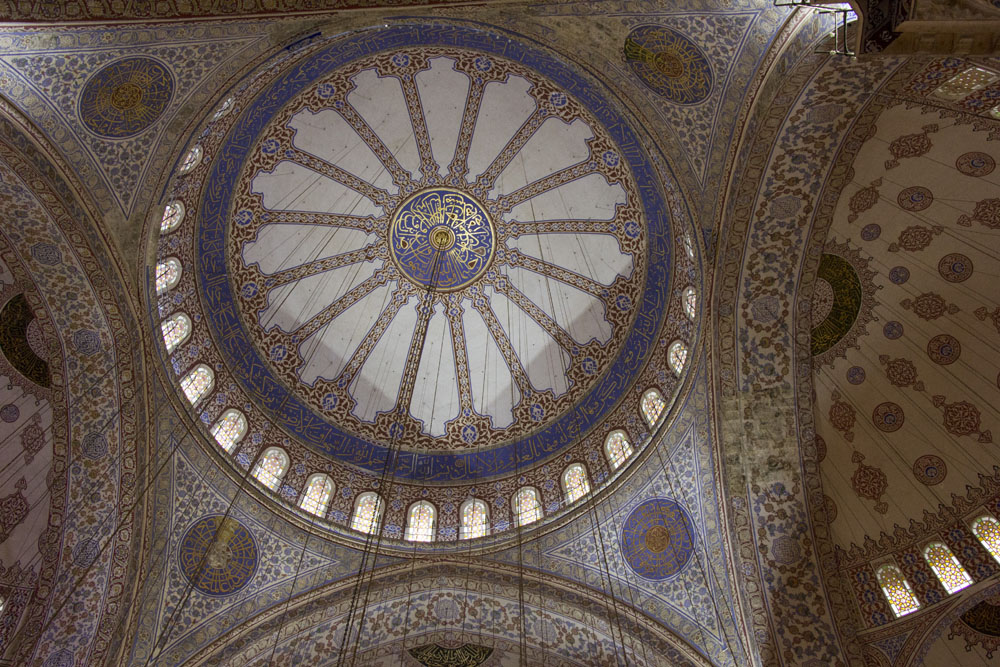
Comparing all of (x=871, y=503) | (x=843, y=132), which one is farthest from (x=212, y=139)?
(x=871, y=503)

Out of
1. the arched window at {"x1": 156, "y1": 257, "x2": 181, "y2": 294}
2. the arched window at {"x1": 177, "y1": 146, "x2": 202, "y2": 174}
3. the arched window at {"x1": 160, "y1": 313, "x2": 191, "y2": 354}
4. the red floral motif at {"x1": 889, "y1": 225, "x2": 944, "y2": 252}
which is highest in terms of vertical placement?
the arched window at {"x1": 177, "y1": 146, "x2": 202, "y2": 174}

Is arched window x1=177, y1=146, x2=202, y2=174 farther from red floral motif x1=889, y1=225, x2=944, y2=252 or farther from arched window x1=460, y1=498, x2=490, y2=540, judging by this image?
red floral motif x1=889, y1=225, x2=944, y2=252

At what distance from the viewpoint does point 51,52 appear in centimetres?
672

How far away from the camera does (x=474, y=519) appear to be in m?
11.0

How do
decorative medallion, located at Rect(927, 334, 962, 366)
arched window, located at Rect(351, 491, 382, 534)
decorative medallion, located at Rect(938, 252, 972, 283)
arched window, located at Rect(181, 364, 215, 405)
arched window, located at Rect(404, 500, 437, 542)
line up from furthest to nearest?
arched window, located at Rect(404, 500, 437, 542), arched window, located at Rect(351, 491, 382, 534), arched window, located at Rect(181, 364, 215, 405), decorative medallion, located at Rect(927, 334, 962, 366), decorative medallion, located at Rect(938, 252, 972, 283)

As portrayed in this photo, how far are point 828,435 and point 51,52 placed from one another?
9.38 metres

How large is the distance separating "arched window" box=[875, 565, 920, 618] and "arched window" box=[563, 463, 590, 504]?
12.6 ft

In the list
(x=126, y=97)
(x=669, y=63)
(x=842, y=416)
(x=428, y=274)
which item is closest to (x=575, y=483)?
(x=842, y=416)

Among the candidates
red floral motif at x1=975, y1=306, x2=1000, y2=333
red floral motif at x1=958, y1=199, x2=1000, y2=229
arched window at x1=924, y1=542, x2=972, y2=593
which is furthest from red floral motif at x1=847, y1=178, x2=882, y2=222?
arched window at x1=924, y1=542, x2=972, y2=593

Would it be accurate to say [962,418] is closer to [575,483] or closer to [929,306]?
[929,306]

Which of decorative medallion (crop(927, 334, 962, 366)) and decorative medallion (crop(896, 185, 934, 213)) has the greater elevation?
decorative medallion (crop(896, 185, 934, 213))

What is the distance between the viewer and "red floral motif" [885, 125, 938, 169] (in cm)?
688

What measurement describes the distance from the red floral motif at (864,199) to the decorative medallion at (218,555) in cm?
868

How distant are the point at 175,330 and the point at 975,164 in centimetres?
977
